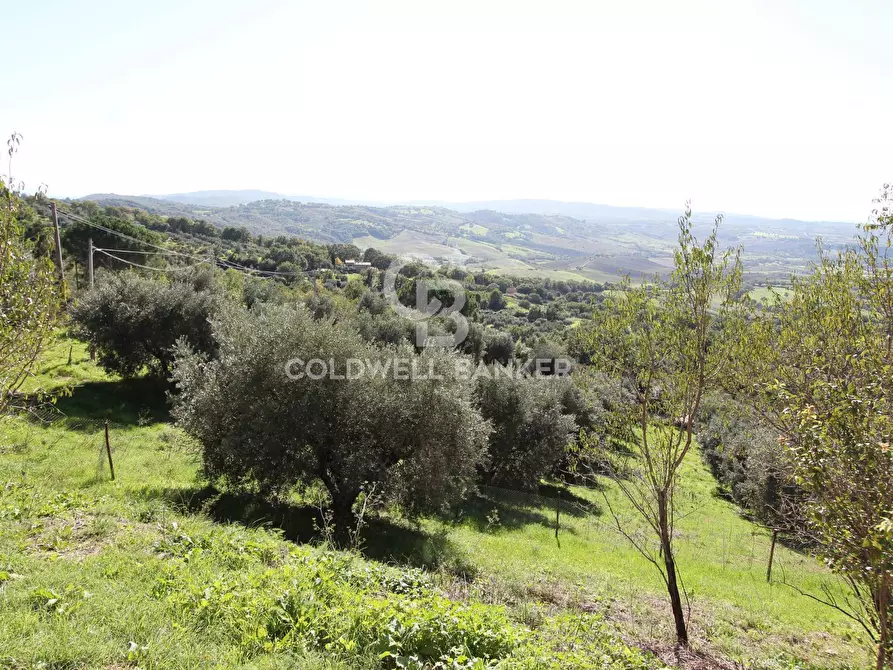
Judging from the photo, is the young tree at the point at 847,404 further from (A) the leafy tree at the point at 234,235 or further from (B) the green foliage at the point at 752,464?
(A) the leafy tree at the point at 234,235

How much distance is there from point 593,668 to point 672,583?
392 cm

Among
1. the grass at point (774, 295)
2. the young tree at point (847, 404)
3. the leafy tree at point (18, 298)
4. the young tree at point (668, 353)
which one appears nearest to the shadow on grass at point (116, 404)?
the leafy tree at point (18, 298)

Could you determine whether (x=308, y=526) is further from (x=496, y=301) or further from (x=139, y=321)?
(x=496, y=301)

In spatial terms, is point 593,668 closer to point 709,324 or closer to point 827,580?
point 709,324

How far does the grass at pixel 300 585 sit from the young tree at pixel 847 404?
330cm

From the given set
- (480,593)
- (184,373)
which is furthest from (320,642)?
(184,373)

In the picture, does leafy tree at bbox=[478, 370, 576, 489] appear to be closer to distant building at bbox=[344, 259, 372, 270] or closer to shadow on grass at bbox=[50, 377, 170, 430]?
shadow on grass at bbox=[50, 377, 170, 430]

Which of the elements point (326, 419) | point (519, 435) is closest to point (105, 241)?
point (519, 435)

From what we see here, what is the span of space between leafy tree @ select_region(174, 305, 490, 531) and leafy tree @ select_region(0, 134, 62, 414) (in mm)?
7603

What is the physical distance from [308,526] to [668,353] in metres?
11.3

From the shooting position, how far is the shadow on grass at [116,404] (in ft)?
70.5

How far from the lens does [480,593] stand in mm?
9859

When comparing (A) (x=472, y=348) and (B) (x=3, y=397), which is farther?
(A) (x=472, y=348)

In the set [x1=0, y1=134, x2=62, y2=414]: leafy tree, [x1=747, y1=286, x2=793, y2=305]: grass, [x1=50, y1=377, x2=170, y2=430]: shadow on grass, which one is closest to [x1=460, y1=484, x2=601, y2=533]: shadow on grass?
[x1=747, y1=286, x2=793, y2=305]: grass
